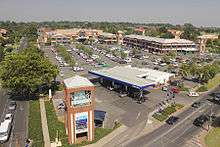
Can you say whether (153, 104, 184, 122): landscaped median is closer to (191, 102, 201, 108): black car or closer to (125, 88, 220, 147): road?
(125, 88, 220, 147): road

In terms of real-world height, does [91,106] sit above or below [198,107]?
above

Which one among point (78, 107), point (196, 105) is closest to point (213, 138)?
point (196, 105)

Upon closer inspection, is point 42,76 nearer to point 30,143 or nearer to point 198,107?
point 30,143

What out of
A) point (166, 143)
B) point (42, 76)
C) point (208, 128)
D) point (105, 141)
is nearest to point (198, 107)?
point (208, 128)

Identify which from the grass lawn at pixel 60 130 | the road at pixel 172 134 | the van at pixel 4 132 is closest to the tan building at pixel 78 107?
the grass lawn at pixel 60 130

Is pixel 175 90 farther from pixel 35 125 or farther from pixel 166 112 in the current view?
pixel 35 125

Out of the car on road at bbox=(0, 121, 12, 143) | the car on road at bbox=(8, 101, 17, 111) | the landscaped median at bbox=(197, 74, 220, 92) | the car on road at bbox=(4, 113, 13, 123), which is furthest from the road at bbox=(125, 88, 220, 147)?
the car on road at bbox=(8, 101, 17, 111)
